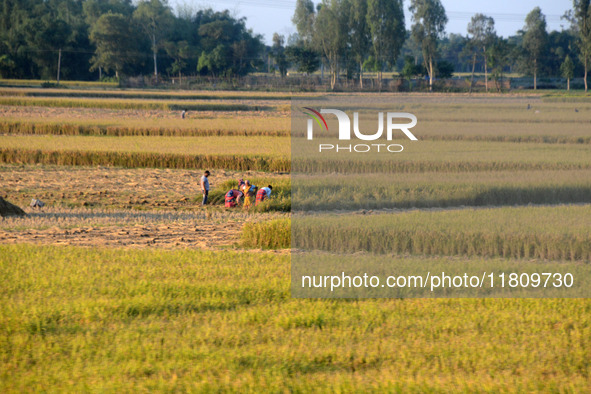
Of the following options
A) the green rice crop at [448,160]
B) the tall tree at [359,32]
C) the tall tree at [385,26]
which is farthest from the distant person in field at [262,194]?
the tall tree at [359,32]

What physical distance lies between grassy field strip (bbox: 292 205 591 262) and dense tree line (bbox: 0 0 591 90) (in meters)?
49.9

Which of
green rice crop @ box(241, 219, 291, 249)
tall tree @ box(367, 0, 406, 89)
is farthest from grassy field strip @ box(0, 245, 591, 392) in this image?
tall tree @ box(367, 0, 406, 89)

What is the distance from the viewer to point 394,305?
745 cm

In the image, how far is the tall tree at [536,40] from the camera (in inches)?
2473

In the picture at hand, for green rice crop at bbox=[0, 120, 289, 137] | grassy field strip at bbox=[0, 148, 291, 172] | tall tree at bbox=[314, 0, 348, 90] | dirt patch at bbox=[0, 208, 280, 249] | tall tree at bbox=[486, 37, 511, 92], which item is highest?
tall tree at bbox=[314, 0, 348, 90]

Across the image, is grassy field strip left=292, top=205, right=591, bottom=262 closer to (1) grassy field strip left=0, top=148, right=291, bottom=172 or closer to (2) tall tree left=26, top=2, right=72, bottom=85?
(1) grassy field strip left=0, top=148, right=291, bottom=172

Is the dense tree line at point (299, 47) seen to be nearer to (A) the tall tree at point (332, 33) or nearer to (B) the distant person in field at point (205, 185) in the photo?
(A) the tall tree at point (332, 33)

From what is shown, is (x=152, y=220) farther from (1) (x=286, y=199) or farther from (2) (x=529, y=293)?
(2) (x=529, y=293)

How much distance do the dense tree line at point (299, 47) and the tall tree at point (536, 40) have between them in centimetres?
10

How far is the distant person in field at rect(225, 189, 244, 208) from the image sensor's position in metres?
16.2

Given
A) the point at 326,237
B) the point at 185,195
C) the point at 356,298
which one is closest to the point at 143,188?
the point at 185,195

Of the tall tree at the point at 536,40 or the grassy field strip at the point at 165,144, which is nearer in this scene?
the grassy field strip at the point at 165,144

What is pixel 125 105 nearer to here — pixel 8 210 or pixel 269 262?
pixel 8 210

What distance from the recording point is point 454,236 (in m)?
11.1
